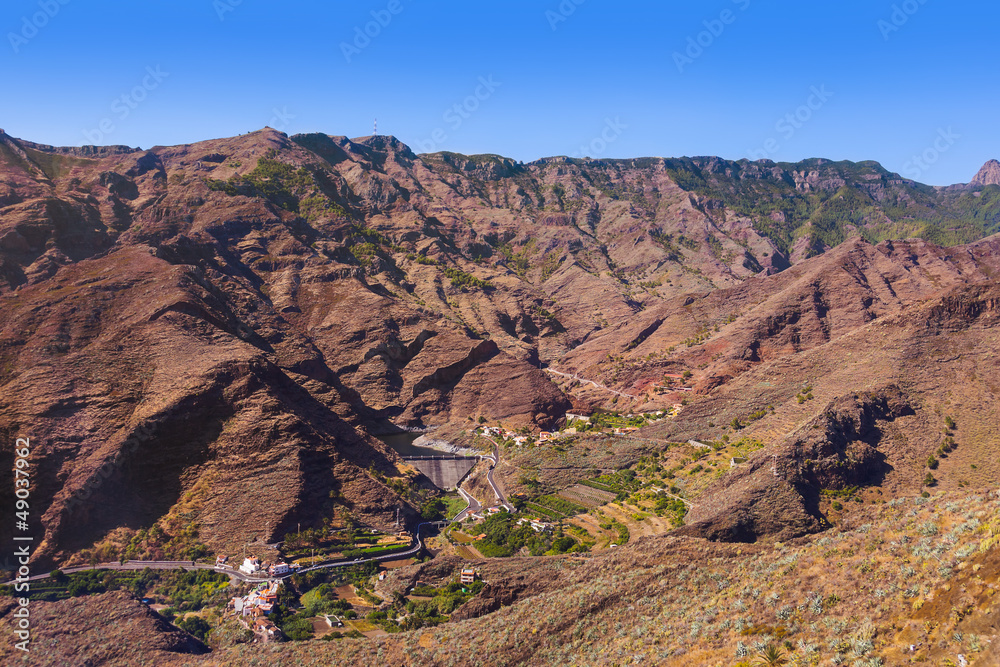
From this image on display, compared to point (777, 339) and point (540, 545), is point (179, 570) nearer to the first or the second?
point (540, 545)

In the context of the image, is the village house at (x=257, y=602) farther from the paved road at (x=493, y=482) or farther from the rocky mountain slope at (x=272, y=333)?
the paved road at (x=493, y=482)

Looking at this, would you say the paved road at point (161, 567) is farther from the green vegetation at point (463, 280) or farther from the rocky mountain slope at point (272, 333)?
the green vegetation at point (463, 280)

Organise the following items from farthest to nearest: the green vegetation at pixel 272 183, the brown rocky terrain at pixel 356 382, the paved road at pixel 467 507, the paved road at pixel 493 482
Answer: the green vegetation at pixel 272 183, the paved road at pixel 493 482, the paved road at pixel 467 507, the brown rocky terrain at pixel 356 382

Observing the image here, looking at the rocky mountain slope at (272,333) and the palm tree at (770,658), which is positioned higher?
the rocky mountain slope at (272,333)

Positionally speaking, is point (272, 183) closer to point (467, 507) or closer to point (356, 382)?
point (356, 382)

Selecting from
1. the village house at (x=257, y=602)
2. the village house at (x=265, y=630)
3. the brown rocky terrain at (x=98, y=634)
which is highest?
the brown rocky terrain at (x=98, y=634)

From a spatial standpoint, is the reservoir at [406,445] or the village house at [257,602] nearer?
the village house at [257,602]

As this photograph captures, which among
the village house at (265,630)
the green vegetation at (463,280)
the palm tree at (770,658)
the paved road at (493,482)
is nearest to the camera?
the palm tree at (770,658)

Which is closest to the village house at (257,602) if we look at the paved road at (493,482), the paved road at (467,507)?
the paved road at (467,507)
